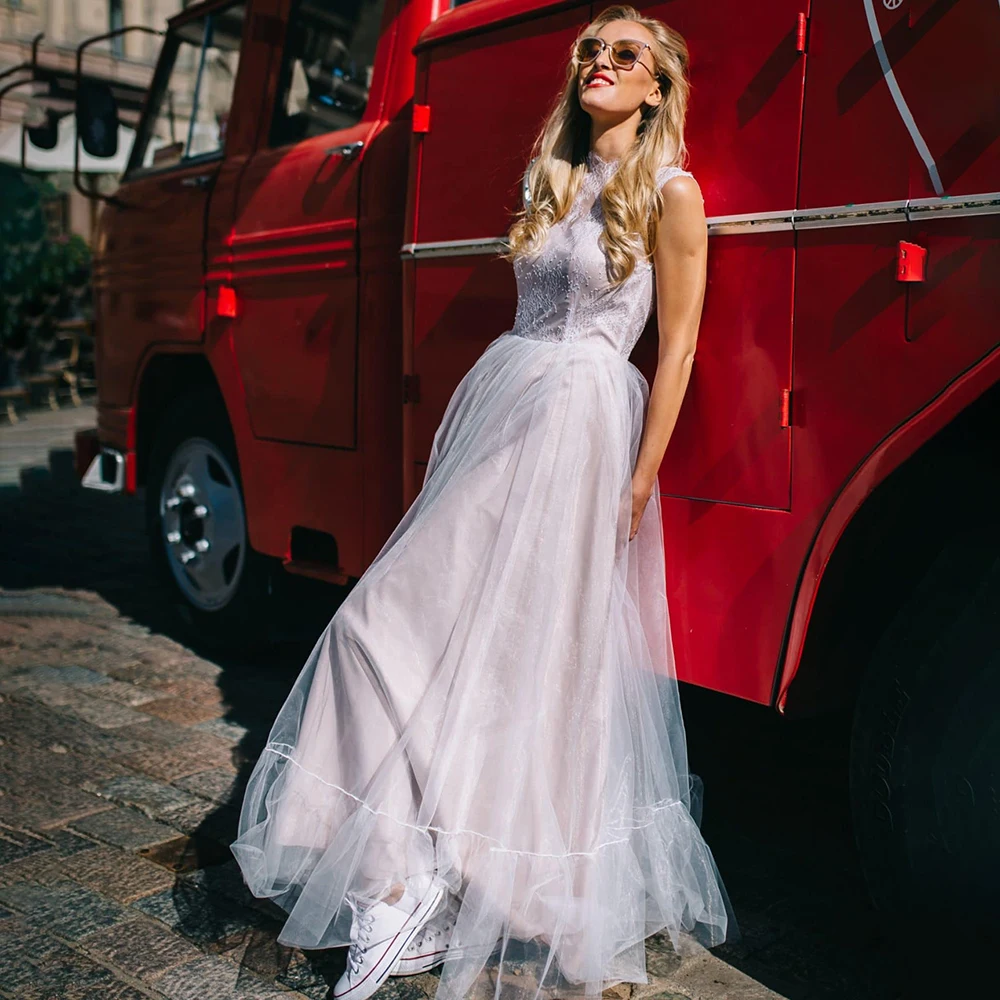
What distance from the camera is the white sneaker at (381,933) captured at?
2.17 m

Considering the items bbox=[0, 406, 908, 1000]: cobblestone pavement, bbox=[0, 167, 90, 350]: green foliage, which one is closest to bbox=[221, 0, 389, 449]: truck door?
bbox=[0, 406, 908, 1000]: cobblestone pavement

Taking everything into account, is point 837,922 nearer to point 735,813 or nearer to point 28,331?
point 735,813

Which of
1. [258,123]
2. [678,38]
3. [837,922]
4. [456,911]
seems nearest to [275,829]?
[456,911]

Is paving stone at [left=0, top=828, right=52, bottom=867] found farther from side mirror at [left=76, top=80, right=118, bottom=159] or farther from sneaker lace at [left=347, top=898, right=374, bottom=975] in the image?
side mirror at [left=76, top=80, right=118, bottom=159]

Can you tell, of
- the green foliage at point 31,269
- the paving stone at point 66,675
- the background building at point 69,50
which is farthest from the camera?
the background building at point 69,50

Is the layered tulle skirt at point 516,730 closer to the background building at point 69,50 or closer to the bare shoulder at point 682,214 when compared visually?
the bare shoulder at point 682,214

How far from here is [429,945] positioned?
2.27 m

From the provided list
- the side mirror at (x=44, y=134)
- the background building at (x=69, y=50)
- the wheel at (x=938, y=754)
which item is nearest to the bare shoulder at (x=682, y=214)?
the wheel at (x=938, y=754)

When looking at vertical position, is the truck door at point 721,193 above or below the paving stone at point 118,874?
above

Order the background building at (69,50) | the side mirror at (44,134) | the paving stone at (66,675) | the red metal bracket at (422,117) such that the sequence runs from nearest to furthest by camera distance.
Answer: the red metal bracket at (422,117)
the paving stone at (66,675)
the side mirror at (44,134)
the background building at (69,50)

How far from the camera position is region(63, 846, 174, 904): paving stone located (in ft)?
8.69

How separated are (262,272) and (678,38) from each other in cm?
192

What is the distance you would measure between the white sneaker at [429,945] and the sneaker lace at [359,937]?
0.09 metres

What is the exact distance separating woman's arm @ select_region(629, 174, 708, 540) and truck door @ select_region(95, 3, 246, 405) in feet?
7.75
